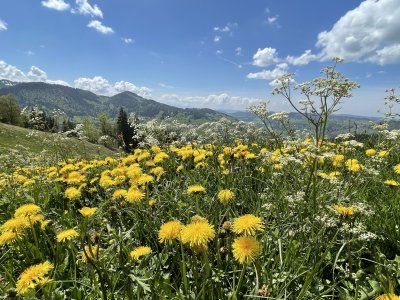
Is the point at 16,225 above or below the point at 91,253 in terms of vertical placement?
below

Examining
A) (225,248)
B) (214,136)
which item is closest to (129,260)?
(225,248)

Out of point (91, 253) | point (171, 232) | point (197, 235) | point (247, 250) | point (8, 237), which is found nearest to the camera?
point (91, 253)

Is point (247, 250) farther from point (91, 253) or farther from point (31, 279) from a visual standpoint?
point (31, 279)

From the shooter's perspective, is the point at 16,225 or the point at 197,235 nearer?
the point at 197,235

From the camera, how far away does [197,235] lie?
2127mm

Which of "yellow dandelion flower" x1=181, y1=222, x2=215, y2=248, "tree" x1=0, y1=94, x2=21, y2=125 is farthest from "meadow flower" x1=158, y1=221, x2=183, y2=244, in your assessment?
"tree" x1=0, y1=94, x2=21, y2=125

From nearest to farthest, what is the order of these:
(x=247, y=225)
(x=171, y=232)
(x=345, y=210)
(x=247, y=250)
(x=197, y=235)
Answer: (x=247, y=250)
(x=197, y=235)
(x=247, y=225)
(x=171, y=232)
(x=345, y=210)

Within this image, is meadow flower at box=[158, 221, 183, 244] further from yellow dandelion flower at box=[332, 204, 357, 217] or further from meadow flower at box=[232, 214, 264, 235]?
yellow dandelion flower at box=[332, 204, 357, 217]

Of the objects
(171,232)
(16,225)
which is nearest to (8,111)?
(16,225)

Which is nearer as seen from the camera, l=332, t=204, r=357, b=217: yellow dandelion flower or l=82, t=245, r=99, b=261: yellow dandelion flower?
l=82, t=245, r=99, b=261: yellow dandelion flower

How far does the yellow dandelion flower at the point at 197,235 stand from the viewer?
2111mm

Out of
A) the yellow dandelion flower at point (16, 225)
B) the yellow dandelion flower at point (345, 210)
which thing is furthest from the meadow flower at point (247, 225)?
the yellow dandelion flower at point (16, 225)

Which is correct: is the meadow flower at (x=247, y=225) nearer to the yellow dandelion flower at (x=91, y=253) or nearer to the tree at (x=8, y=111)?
the yellow dandelion flower at (x=91, y=253)

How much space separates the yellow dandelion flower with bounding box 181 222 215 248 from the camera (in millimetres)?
2111
